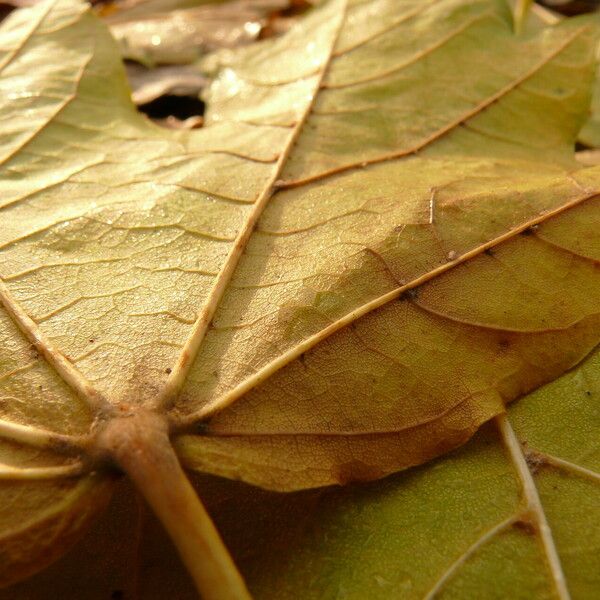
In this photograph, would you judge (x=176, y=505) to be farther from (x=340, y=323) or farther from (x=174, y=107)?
(x=174, y=107)

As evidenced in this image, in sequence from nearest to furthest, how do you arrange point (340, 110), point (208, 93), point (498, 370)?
point (498, 370) < point (340, 110) < point (208, 93)

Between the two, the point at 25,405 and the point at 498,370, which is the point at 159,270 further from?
the point at 498,370

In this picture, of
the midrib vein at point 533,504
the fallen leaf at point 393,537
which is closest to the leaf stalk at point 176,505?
the fallen leaf at point 393,537

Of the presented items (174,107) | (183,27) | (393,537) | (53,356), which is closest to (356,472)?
(393,537)

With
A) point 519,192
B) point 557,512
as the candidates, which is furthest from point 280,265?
point 557,512

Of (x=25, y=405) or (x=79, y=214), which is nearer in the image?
(x=25, y=405)

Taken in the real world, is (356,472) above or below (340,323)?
below
